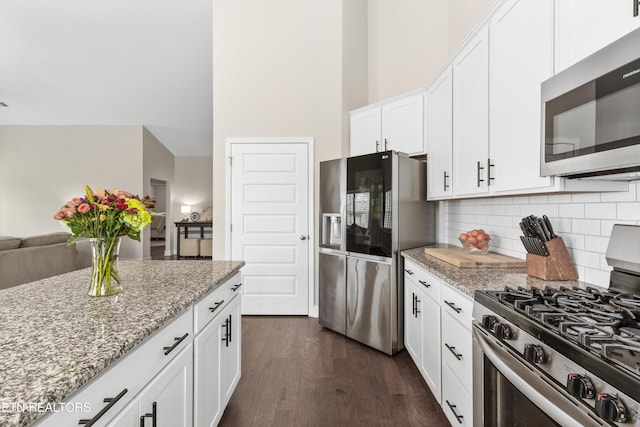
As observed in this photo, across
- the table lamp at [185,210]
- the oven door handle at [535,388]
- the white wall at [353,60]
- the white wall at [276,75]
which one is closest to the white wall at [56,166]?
the table lamp at [185,210]

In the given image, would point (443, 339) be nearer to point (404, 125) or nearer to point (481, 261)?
point (481, 261)

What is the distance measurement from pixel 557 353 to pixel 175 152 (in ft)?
32.9

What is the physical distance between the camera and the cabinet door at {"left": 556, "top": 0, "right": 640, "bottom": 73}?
1.09 m

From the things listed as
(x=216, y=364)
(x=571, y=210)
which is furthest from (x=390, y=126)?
(x=216, y=364)

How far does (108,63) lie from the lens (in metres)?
5.80

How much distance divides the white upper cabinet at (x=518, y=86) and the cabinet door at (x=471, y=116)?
7 centimetres

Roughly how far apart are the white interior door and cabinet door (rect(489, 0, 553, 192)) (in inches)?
94.8

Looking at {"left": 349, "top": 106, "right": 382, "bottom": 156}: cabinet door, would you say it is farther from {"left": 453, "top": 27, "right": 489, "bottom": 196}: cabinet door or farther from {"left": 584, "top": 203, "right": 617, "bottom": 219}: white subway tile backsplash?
{"left": 584, "top": 203, "right": 617, "bottom": 219}: white subway tile backsplash

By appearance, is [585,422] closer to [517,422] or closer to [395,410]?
[517,422]

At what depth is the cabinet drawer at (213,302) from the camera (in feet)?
4.73

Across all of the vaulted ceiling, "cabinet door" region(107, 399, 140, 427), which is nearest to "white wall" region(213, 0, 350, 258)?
the vaulted ceiling

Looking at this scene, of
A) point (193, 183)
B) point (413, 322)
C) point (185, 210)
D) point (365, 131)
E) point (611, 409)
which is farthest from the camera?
point (193, 183)

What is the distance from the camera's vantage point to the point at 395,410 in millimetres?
2055

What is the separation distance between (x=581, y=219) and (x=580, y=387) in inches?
44.6
